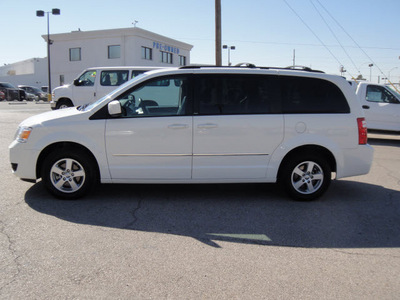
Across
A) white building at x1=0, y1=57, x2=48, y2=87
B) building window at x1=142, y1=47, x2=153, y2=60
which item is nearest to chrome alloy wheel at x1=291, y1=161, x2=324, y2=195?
building window at x1=142, y1=47, x2=153, y2=60

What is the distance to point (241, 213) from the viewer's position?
500cm

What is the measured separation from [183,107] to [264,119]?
1143mm

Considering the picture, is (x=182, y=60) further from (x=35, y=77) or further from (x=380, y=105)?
(x=380, y=105)

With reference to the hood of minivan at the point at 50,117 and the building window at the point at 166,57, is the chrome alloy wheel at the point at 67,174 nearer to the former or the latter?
the hood of minivan at the point at 50,117

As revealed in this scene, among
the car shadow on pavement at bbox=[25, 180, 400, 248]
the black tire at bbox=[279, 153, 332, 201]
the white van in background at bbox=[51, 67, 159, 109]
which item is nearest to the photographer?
the car shadow on pavement at bbox=[25, 180, 400, 248]

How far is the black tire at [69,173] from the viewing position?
5.21 m

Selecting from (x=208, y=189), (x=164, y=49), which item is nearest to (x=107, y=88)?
(x=208, y=189)

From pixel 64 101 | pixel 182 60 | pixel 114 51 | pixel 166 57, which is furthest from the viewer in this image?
pixel 182 60

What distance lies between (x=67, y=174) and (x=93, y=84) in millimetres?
9638

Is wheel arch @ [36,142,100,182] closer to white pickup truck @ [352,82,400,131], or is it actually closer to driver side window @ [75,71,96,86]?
driver side window @ [75,71,96,86]

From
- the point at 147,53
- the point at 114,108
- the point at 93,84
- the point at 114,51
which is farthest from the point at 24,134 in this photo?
the point at 147,53

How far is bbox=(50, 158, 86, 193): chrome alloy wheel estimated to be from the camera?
524cm

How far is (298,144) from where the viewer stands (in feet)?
17.6

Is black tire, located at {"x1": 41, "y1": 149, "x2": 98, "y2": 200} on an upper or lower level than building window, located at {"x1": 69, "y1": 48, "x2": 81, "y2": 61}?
lower
